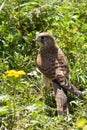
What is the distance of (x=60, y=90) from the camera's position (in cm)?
566

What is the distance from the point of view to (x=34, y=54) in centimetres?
695

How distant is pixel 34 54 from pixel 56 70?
3.87 ft

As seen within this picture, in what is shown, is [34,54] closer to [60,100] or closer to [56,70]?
[56,70]

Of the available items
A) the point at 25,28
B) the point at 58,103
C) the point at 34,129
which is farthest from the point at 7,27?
the point at 34,129

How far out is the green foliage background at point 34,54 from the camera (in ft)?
16.7

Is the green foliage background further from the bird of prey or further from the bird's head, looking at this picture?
the bird's head

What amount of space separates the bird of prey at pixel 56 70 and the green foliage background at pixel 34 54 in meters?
0.14

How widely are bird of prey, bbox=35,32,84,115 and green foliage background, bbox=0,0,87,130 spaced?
0.45 ft

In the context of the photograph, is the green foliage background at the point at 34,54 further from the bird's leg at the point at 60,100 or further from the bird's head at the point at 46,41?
the bird's head at the point at 46,41

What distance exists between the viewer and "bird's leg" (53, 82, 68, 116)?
5405 mm

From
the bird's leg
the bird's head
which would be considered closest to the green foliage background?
the bird's leg

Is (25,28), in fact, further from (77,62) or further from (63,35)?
(77,62)

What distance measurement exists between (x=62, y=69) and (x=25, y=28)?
1.58m

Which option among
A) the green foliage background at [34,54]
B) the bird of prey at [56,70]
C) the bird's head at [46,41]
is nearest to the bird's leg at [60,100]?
the bird of prey at [56,70]
